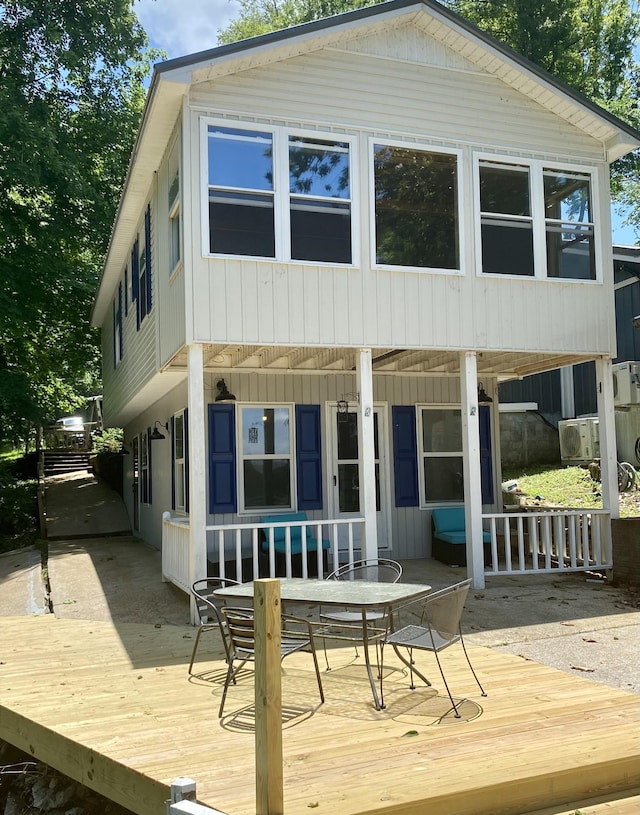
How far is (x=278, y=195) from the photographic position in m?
A: 7.91

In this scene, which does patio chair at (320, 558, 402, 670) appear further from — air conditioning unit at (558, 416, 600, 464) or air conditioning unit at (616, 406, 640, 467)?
air conditioning unit at (558, 416, 600, 464)

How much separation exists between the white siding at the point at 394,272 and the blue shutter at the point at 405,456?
273 centimetres

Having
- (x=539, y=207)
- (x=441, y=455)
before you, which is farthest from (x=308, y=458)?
(x=539, y=207)

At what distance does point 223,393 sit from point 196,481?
2.94 metres

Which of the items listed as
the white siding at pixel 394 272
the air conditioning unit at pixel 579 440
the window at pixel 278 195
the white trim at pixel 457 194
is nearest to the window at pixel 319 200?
the window at pixel 278 195

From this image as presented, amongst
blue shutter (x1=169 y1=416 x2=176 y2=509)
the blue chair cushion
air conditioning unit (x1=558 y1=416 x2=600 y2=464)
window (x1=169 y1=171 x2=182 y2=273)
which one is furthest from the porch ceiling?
air conditioning unit (x1=558 y1=416 x2=600 y2=464)

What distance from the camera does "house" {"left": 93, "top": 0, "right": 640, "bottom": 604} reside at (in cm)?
775

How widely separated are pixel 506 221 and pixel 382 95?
218cm

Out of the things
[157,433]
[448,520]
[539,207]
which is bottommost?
[448,520]

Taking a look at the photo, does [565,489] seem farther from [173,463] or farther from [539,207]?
[173,463]

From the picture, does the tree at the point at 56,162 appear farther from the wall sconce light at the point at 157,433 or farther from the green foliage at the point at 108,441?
the green foliage at the point at 108,441

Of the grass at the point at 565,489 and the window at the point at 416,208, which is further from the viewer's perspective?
the grass at the point at 565,489

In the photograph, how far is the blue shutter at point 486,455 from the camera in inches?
456

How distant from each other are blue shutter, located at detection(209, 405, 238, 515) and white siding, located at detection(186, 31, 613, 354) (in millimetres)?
2768
